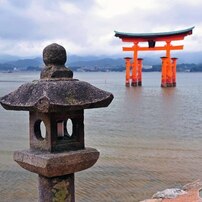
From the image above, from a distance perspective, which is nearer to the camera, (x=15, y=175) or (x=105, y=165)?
(x=15, y=175)

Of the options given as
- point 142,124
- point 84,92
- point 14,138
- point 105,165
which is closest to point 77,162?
point 84,92

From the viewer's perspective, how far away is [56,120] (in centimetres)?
301

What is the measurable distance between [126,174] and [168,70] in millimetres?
42456

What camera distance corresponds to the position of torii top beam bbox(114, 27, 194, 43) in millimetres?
43750

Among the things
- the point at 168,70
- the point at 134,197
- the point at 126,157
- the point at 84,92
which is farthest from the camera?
the point at 168,70

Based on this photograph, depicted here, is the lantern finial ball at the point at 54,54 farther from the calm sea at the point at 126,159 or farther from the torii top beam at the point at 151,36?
the torii top beam at the point at 151,36

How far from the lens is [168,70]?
167 ft

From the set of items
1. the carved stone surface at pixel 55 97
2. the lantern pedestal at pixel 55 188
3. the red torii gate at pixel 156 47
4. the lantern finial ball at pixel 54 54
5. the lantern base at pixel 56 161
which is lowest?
the lantern pedestal at pixel 55 188

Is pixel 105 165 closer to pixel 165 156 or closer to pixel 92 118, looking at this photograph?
pixel 165 156

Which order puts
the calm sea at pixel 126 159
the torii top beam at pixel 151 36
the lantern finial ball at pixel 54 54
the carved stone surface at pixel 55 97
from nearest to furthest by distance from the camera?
the carved stone surface at pixel 55 97
the lantern finial ball at pixel 54 54
the calm sea at pixel 126 159
the torii top beam at pixel 151 36

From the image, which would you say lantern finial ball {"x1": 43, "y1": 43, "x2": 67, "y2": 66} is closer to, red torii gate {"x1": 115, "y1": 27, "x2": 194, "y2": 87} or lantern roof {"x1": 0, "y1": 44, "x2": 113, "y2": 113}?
lantern roof {"x1": 0, "y1": 44, "x2": 113, "y2": 113}

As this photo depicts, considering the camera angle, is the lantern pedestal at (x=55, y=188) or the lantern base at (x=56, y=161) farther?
the lantern pedestal at (x=55, y=188)

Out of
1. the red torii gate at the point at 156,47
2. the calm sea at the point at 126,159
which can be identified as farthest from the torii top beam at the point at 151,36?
the calm sea at the point at 126,159

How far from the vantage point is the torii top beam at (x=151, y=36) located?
A: 144ft
